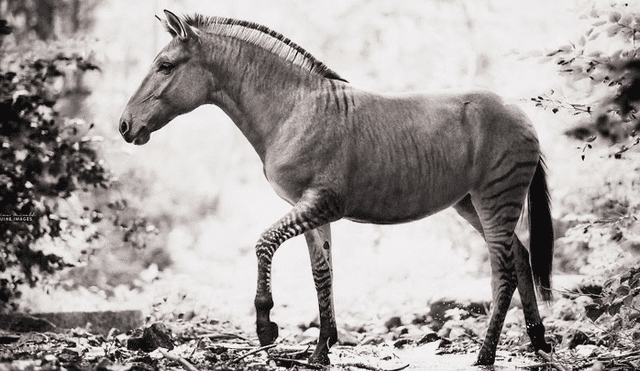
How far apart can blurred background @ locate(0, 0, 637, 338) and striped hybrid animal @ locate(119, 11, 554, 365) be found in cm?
74

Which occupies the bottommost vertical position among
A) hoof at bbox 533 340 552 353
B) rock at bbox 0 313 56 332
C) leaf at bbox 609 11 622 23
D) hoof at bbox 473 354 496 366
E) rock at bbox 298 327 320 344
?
hoof at bbox 473 354 496 366

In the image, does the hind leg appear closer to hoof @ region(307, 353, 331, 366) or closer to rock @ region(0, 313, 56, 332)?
hoof @ region(307, 353, 331, 366)

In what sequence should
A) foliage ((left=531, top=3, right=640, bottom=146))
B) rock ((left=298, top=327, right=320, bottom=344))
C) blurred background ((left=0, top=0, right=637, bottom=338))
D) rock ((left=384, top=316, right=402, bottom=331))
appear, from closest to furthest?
1. foliage ((left=531, top=3, right=640, bottom=146))
2. rock ((left=298, top=327, right=320, bottom=344))
3. rock ((left=384, top=316, right=402, bottom=331))
4. blurred background ((left=0, top=0, right=637, bottom=338))

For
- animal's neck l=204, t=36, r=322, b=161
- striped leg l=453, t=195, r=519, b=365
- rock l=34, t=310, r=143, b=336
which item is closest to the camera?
animal's neck l=204, t=36, r=322, b=161

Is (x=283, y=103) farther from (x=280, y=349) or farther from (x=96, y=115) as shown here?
(x=96, y=115)

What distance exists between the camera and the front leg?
13.9ft

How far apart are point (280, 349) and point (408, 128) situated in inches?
70.9

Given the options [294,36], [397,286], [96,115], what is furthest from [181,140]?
[397,286]

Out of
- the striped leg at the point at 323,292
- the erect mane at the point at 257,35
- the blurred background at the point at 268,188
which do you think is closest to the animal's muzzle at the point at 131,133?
the erect mane at the point at 257,35

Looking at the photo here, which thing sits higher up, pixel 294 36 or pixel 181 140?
pixel 294 36

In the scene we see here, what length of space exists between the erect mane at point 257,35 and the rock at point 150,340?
2019 millimetres

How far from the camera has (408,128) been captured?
4996 mm

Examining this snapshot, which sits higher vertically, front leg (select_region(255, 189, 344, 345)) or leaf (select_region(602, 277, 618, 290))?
front leg (select_region(255, 189, 344, 345))

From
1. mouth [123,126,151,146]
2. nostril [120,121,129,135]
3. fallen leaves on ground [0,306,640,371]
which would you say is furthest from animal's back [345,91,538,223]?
nostril [120,121,129,135]
